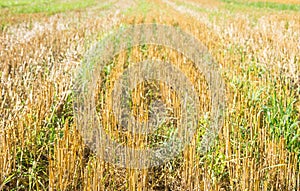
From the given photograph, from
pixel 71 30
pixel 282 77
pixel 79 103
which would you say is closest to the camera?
pixel 79 103

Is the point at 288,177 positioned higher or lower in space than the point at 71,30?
lower

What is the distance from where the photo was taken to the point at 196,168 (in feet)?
6.40

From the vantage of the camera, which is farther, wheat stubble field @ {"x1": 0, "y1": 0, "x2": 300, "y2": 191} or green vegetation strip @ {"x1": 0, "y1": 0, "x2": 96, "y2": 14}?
green vegetation strip @ {"x1": 0, "y1": 0, "x2": 96, "y2": 14}

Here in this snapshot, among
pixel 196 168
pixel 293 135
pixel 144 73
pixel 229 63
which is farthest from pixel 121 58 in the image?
pixel 196 168

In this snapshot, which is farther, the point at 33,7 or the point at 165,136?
the point at 33,7

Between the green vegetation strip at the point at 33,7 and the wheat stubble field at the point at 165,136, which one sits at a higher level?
the green vegetation strip at the point at 33,7

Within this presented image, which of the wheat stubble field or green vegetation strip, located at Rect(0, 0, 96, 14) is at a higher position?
green vegetation strip, located at Rect(0, 0, 96, 14)

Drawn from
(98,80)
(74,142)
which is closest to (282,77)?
(98,80)

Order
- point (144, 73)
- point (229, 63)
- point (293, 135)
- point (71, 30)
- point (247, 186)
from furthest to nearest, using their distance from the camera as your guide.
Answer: point (71, 30) → point (229, 63) → point (144, 73) → point (293, 135) → point (247, 186)

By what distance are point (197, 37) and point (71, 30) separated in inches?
96.1

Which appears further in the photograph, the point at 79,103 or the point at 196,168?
the point at 79,103

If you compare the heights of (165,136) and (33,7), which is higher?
(33,7)

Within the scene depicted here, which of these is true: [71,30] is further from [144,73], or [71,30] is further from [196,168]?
[196,168]

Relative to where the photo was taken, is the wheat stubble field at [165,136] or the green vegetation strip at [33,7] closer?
the wheat stubble field at [165,136]
